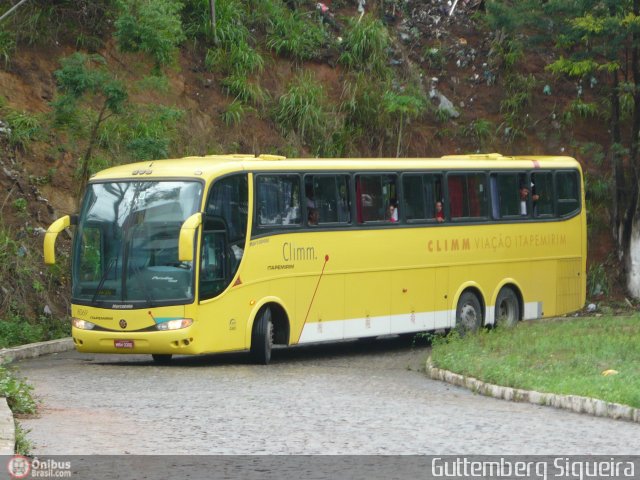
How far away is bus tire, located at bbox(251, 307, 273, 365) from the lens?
67.6ft

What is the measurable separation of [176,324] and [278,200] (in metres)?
2.96

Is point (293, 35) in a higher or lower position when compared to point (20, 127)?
higher

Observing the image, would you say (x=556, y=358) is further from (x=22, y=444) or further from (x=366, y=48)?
(x=366, y=48)

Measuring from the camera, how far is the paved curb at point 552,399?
44.9 ft

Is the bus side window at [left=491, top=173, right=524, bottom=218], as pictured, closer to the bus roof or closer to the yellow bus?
the yellow bus

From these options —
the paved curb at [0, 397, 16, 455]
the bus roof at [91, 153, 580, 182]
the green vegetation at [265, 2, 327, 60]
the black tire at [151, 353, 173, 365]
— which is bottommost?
the black tire at [151, 353, 173, 365]

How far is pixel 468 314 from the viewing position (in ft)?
82.0

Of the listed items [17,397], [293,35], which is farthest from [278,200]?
[293,35]

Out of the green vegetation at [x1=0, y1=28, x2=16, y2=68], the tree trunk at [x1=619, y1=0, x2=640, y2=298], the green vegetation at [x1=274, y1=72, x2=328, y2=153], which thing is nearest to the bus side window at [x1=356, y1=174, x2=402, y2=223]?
the green vegetation at [x1=0, y1=28, x2=16, y2=68]

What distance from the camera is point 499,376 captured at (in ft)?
54.2

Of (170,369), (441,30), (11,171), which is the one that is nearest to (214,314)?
(170,369)

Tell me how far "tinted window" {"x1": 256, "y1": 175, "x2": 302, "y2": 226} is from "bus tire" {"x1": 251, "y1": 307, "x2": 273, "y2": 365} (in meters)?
1.45

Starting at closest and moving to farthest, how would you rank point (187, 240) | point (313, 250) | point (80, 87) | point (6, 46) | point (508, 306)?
point (187, 240), point (313, 250), point (80, 87), point (508, 306), point (6, 46)

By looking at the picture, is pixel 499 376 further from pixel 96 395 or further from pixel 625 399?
pixel 96 395
